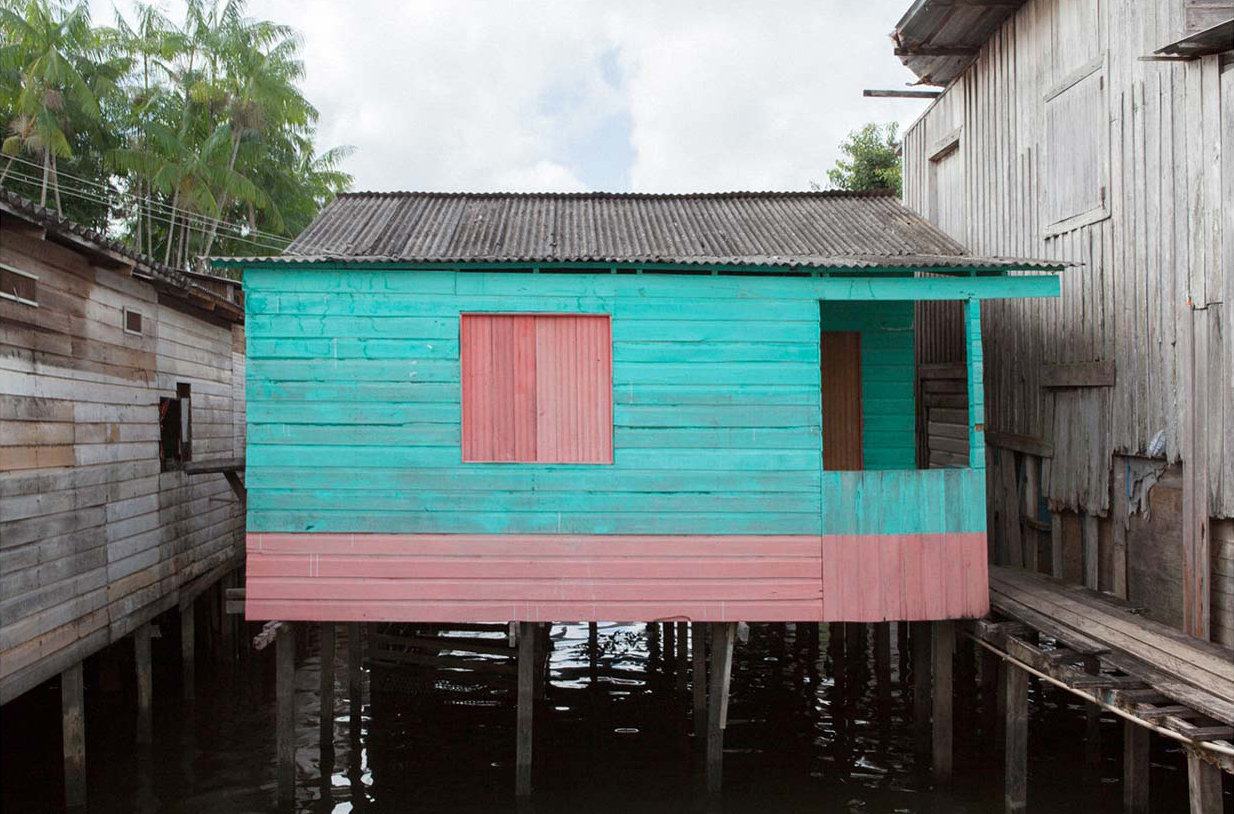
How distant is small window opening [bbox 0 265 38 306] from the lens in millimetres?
7914

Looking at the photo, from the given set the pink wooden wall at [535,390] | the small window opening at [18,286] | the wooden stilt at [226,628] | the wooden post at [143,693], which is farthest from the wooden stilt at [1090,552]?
the wooden stilt at [226,628]

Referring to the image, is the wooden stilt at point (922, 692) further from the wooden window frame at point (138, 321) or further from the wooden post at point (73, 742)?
the wooden window frame at point (138, 321)

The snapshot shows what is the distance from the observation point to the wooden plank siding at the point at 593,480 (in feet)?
28.5

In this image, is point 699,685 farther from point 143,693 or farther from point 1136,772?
point 143,693

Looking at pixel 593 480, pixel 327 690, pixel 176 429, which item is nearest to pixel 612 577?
pixel 593 480

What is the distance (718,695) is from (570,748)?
7.85 feet

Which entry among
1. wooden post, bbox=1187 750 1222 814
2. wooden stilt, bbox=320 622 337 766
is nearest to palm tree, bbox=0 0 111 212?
wooden stilt, bbox=320 622 337 766

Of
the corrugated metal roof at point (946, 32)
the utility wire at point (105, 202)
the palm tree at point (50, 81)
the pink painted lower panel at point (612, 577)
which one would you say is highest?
the palm tree at point (50, 81)

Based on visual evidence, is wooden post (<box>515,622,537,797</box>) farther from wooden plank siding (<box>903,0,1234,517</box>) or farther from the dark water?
wooden plank siding (<box>903,0,1234,517</box>)

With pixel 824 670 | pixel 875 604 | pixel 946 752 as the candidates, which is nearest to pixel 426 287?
pixel 875 604

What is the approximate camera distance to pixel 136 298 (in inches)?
429

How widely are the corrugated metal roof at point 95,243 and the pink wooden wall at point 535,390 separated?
356 cm

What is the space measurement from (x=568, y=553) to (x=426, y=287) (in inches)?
109

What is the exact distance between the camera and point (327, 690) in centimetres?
1077
